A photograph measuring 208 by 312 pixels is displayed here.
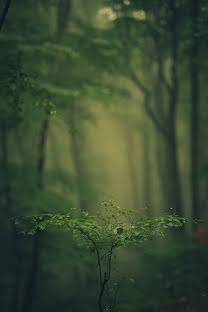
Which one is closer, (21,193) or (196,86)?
(21,193)

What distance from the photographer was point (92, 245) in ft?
10.6

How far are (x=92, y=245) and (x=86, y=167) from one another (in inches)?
340

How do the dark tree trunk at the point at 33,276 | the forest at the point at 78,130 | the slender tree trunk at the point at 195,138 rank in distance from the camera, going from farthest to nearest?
the slender tree trunk at the point at 195,138 < the dark tree trunk at the point at 33,276 < the forest at the point at 78,130

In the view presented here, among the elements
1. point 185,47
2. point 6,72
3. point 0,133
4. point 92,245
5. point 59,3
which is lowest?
point 92,245

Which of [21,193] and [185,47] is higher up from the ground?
[185,47]

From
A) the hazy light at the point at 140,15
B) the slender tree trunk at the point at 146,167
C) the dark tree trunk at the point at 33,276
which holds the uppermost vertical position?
the hazy light at the point at 140,15

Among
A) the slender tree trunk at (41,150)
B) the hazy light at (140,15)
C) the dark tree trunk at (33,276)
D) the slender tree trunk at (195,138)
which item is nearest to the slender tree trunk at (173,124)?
the slender tree trunk at (195,138)

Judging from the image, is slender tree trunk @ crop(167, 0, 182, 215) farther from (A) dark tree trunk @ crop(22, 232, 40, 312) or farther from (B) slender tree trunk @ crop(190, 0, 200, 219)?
(A) dark tree trunk @ crop(22, 232, 40, 312)

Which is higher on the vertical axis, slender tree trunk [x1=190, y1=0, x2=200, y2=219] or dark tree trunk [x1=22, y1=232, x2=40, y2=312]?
slender tree trunk [x1=190, y1=0, x2=200, y2=219]

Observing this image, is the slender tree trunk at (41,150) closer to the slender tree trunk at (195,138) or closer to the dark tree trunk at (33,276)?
the dark tree trunk at (33,276)

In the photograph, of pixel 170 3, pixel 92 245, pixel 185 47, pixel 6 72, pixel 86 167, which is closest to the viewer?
pixel 92 245

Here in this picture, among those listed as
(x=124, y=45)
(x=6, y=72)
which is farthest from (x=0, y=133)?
(x=124, y=45)

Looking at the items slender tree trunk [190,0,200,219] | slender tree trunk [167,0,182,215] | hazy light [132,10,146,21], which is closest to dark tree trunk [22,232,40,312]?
slender tree trunk [167,0,182,215]

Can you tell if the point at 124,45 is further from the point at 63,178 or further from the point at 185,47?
the point at 63,178
